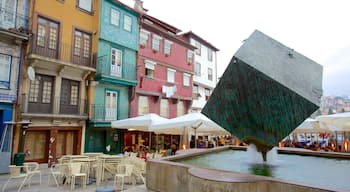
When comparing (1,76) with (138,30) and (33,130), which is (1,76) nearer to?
(33,130)

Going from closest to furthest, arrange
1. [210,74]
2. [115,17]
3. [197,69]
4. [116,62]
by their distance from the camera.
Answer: [115,17]
[116,62]
[197,69]
[210,74]

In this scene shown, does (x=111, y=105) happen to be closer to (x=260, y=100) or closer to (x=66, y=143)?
(x=66, y=143)

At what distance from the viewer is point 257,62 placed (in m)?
5.97

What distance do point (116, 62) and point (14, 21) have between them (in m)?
6.91

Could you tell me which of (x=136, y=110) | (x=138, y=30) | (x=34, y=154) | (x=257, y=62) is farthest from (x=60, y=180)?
(x=138, y=30)

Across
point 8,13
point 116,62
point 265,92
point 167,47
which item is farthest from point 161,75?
point 265,92

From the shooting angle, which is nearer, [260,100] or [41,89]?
[260,100]

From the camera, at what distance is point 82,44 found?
16.6 m

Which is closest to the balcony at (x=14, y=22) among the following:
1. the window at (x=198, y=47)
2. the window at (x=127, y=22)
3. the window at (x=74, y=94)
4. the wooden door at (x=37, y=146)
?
the window at (x=74, y=94)

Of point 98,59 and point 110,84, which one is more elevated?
point 98,59

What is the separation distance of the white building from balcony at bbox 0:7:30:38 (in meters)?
17.0

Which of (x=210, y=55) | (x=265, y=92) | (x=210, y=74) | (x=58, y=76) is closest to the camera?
(x=265, y=92)

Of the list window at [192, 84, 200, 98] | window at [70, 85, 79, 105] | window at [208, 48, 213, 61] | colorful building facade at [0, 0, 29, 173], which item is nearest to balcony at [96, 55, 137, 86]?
window at [70, 85, 79, 105]

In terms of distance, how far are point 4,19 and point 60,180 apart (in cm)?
891
